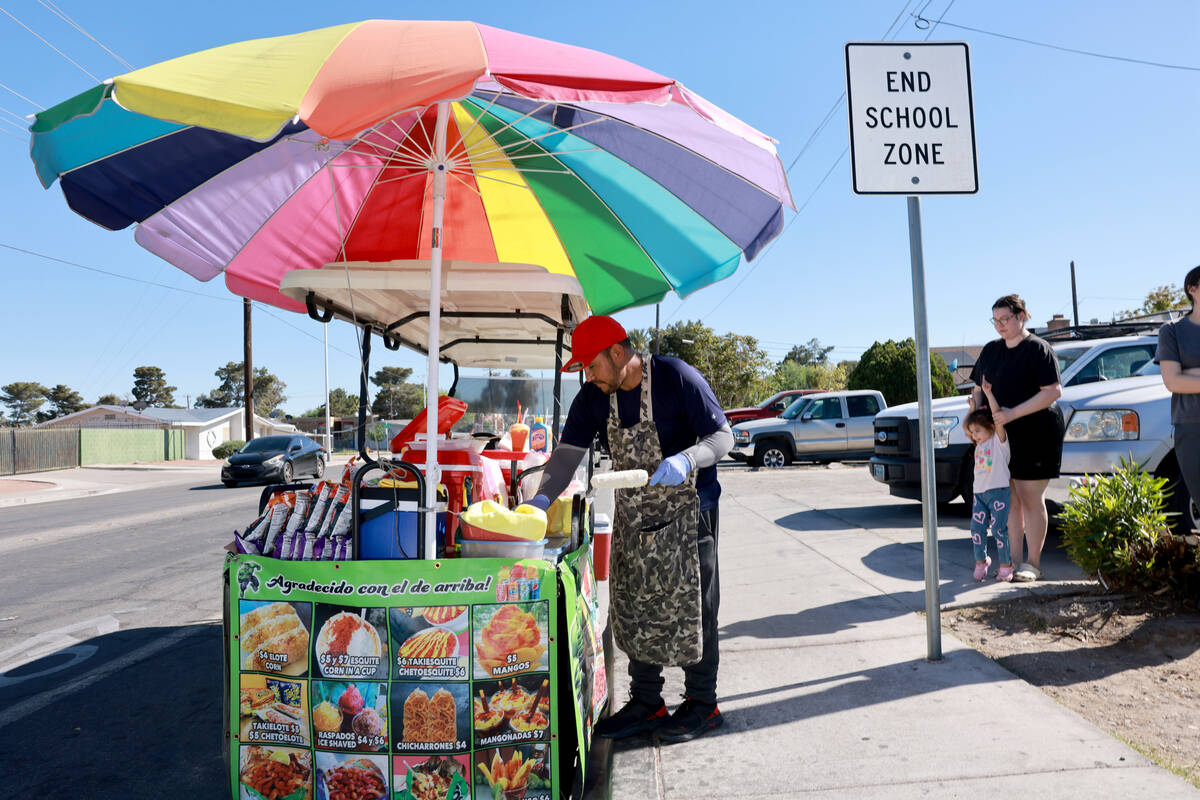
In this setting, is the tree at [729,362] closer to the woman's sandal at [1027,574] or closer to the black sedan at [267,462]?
the black sedan at [267,462]

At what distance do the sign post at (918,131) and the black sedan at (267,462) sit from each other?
1889 centimetres

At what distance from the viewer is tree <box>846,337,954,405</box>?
2572cm

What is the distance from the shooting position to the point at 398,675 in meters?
2.54

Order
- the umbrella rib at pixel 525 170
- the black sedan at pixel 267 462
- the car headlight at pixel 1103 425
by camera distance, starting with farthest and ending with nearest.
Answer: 1. the black sedan at pixel 267 462
2. the car headlight at pixel 1103 425
3. the umbrella rib at pixel 525 170

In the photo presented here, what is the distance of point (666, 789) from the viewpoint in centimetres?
281

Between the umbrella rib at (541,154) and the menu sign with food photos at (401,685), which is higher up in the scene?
the umbrella rib at (541,154)

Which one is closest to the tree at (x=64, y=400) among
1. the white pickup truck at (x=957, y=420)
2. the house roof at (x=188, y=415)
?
the house roof at (x=188, y=415)

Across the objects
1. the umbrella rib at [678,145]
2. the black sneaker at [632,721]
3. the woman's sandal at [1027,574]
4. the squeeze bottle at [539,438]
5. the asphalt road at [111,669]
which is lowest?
the asphalt road at [111,669]

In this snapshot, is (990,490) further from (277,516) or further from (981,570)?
(277,516)

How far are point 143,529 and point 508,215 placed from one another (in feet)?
33.4

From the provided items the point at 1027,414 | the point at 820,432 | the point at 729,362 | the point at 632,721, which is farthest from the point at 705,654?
the point at 729,362

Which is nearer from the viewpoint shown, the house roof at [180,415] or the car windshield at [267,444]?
the car windshield at [267,444]

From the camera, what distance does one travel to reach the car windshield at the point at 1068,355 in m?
7.54

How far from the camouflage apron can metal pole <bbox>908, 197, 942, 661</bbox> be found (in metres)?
1.34
